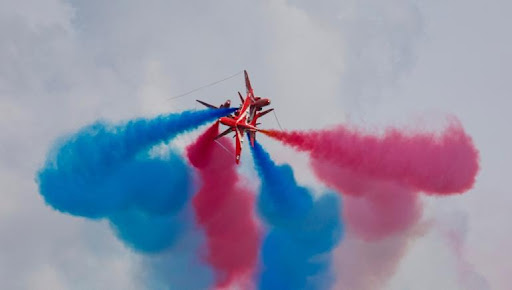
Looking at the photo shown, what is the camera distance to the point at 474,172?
250 feet

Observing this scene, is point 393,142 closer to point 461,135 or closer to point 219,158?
point 461,135

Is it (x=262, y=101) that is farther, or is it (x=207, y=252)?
(x=207, y=252)

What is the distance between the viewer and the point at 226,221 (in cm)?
7919

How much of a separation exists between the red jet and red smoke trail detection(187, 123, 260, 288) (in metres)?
5.35

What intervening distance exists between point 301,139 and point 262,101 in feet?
17.3

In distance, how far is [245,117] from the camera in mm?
72188

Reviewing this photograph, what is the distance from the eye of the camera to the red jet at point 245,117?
70.9 m

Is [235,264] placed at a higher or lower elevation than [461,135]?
lower

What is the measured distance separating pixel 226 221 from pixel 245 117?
11.5 meters

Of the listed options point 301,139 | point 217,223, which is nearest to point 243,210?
point 217,223

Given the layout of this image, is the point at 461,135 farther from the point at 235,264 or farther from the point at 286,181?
the point at 235,264

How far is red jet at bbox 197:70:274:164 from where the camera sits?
70875mm

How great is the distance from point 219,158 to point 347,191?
39.0 feet

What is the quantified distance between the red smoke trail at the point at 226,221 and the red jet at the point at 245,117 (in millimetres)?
5348
